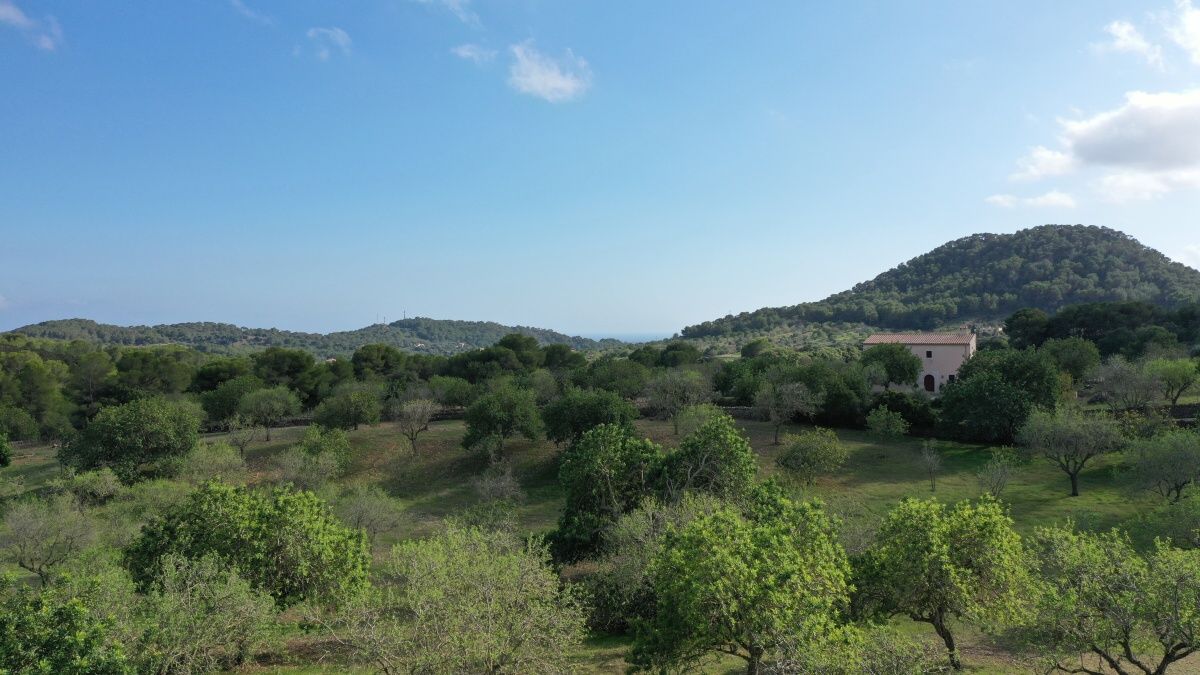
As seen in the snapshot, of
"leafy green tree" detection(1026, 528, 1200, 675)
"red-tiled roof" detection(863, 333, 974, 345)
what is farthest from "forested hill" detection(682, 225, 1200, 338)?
"leafy green tree" detection(1026, 528, 1200, 675)

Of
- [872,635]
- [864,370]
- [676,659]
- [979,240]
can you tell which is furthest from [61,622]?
[979,240]

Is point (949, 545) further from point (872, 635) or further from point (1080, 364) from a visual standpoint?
point (1080, 364)

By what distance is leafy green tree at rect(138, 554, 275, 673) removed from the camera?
12.4m

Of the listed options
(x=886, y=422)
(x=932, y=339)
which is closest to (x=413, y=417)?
(x=886, y=422)

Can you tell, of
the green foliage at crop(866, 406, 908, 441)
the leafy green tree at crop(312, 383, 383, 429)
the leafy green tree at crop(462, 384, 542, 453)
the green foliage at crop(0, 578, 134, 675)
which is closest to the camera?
the green foliage at crop(0, 578, 134, 675)

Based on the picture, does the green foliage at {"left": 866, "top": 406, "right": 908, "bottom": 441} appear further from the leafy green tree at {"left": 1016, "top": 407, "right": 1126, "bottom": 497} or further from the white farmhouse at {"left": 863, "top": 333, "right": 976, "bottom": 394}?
the white farmhouse at {"left": 863, "top": 333, "right": 976, "bottom": 394}

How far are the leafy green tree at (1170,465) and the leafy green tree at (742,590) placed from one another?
2326 centimetres

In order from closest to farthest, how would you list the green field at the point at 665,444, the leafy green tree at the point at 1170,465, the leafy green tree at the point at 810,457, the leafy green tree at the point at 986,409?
the green field at the point at 665,444, the leafy green tree at the point at 1170,465, the leafy green tree at the point at 810,457, the leafy green tree at the point at 986,409

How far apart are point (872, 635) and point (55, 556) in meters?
29.3

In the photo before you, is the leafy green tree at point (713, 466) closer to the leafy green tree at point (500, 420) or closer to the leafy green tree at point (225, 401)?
the leafy green tree at point (500, 420)

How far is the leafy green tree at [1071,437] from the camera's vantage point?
106 ft

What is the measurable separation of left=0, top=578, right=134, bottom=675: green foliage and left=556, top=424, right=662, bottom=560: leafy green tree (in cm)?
1593

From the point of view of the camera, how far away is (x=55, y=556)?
23719 millimetres

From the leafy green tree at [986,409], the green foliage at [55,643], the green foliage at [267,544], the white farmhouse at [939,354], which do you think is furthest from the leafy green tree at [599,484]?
the white farmhouse at [939,354]
